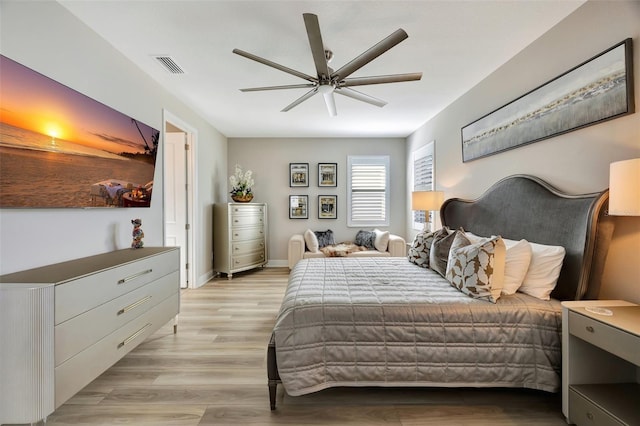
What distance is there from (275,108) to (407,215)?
320cm

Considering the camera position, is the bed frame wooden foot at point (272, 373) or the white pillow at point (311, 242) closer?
the bed frame wooden foot at point (272, 373)

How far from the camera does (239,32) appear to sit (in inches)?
86.8

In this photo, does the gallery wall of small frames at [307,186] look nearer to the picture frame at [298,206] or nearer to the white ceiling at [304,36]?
the picture frame at [298,206]

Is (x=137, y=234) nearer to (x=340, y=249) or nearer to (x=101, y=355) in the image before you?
(x=101, y=355)

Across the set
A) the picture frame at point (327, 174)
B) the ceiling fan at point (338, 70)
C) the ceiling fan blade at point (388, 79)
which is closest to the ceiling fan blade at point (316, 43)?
the ceiling fan at point (338, 70)

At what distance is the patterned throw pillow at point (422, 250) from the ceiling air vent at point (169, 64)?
3.06 m

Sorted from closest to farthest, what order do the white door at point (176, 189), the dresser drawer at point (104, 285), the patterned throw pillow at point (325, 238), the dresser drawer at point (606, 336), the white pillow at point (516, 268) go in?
the dresser drawer at point (606, 336) → the dresser drawer at point (104, 285) → the white pillow at point (516, 268) → the white door at point (176, 189) → the patterned throw pillow at point (325, 238)

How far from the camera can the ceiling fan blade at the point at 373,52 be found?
169 cm

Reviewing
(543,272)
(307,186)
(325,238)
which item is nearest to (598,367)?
(543,272)

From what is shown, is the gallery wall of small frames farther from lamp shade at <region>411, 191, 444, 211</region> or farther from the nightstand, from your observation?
the nightstand

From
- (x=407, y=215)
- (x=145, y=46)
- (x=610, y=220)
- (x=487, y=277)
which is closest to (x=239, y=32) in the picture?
(x=145, y=46)

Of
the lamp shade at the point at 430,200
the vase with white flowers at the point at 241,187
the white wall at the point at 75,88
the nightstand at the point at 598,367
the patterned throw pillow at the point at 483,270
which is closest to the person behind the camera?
the nightstand at the point at 598,367

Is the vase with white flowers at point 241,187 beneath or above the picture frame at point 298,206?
above

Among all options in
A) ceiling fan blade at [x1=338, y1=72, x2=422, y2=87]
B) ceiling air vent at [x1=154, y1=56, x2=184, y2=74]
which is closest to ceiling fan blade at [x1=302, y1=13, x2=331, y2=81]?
ceiling fan blade at [x1=338, y1=72, x2=422, y2=87]
